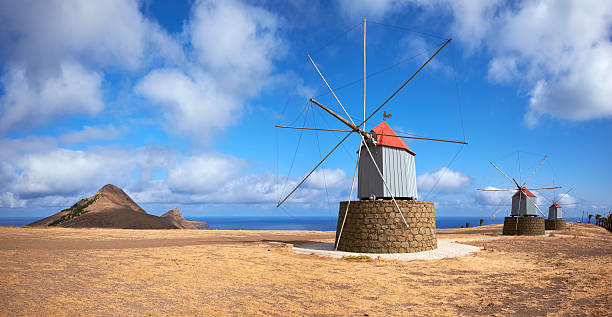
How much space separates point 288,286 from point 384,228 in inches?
290

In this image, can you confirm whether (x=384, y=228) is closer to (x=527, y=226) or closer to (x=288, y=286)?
(x=288, y=286)

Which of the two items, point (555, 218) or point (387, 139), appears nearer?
point (387, 139)

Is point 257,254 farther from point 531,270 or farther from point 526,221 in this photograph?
point 526,221

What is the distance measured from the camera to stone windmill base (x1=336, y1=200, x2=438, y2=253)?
14.6 m

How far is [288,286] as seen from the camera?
850 centimetres

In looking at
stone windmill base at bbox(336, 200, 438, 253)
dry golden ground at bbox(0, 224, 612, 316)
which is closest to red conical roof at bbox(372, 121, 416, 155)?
stone windmill base at bbox(336, 200, 438, 253)

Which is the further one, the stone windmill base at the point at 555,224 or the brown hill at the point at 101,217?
the stone windmill base at the point at 555,224

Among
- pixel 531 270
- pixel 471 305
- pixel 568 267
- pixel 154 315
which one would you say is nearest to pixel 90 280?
pixel 154 315

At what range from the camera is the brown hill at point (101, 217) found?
3456 cm

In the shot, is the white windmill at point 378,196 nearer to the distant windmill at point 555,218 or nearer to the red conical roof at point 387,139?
the red conical roof at point 387,139

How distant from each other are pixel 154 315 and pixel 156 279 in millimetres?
2941

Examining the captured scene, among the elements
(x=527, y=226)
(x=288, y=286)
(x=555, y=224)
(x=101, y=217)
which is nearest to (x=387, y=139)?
(x=288, y=286)

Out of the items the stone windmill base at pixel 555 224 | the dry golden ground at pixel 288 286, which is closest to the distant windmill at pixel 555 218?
the stone windmill base at pixel 555 224

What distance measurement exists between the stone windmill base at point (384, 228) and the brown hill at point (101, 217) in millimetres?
28244
